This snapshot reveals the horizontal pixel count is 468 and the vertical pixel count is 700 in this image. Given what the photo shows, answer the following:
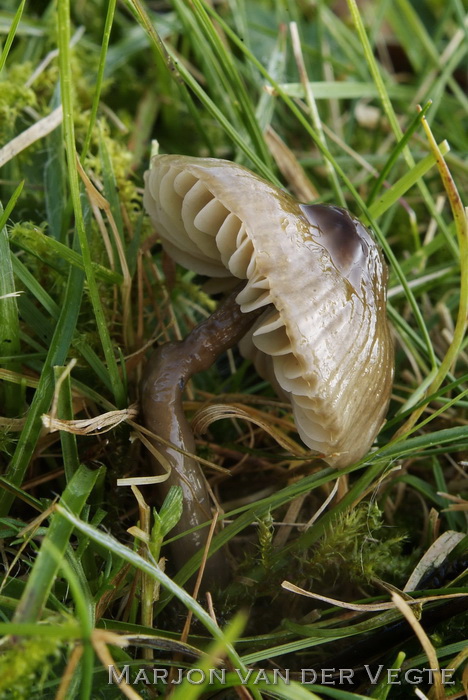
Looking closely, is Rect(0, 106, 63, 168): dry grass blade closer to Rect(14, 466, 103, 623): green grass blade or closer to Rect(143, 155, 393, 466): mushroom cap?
Rect(143, 155, 393, 466): mushroom cap

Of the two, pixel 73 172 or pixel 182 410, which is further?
pixel 182 410

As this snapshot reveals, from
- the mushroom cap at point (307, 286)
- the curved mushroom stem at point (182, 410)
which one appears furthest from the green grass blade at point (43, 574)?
the mushroom cap at point (307, 286)

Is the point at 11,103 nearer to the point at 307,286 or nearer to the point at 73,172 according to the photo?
the point at 73,172

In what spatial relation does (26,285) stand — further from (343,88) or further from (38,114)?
(343,88)

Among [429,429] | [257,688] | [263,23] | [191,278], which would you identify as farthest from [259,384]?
[263,23]

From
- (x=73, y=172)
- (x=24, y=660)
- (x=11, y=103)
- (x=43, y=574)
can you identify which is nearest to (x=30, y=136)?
(x=11, y=103)

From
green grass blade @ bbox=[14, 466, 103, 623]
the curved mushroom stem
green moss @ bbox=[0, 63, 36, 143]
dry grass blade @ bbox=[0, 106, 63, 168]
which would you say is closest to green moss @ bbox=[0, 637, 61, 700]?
green grass blade @ bbox=[14, 466, 103, 623]

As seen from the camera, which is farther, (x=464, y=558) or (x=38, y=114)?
(x=38, y=114)
